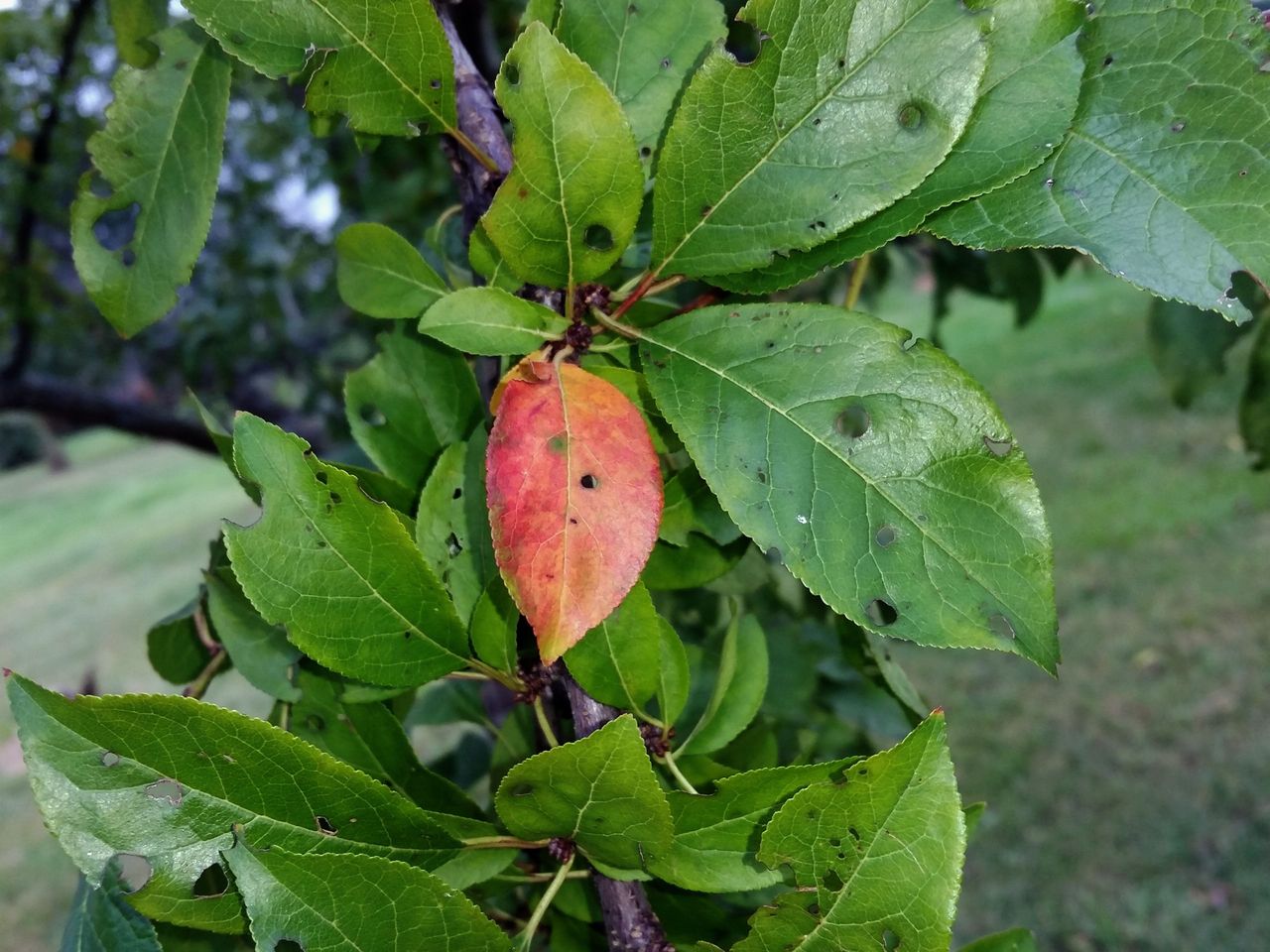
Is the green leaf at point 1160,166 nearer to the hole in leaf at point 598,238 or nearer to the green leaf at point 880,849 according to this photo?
the hole in leaf at point 598,238

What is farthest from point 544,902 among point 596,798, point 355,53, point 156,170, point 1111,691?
point 1111,691

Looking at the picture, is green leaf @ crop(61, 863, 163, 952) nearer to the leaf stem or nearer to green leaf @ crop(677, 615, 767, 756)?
the leaf stem

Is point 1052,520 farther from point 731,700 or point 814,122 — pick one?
point 814,122

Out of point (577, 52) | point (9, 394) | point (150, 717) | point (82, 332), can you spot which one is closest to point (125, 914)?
point (150, 717)

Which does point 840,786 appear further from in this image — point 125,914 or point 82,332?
point 82,332

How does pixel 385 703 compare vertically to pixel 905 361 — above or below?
below

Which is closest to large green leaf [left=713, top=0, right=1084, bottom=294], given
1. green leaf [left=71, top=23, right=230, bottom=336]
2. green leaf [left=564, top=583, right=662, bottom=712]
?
green leaf [left=564, top=583, right=662, bottom=712]

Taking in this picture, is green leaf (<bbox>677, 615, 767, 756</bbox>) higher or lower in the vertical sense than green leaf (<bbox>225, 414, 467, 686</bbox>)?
lower
